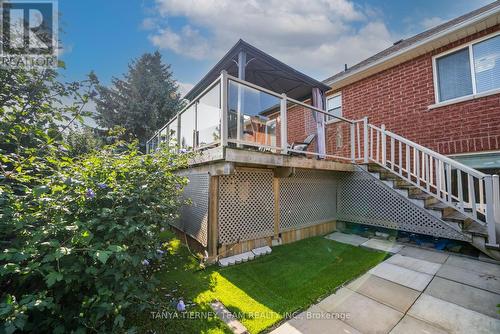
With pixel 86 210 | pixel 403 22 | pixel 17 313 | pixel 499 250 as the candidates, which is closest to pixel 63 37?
pixel 86 210

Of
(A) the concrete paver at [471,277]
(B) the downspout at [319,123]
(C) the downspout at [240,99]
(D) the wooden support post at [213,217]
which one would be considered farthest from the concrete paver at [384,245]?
(C) the downspout at [240,99]

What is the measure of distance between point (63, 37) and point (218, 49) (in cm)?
441

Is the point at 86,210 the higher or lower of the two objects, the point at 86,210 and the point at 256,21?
the lower

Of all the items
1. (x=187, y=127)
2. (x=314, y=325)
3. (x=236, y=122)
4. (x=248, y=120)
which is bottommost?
(x=314, y=325)

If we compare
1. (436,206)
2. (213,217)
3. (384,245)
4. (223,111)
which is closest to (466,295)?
(384,245)

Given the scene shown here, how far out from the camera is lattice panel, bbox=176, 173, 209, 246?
436 cm

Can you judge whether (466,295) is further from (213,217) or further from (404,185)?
(213,217)

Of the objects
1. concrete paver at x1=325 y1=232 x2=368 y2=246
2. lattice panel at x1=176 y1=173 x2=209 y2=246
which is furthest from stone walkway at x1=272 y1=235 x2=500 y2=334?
lattice panel at x1=176 y1=173 x2=209 y2=246

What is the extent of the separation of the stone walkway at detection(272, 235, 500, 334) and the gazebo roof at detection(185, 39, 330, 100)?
16.1 feet

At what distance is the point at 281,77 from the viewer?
6.04 m

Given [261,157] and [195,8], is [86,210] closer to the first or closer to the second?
[261,157]

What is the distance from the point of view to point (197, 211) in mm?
4695

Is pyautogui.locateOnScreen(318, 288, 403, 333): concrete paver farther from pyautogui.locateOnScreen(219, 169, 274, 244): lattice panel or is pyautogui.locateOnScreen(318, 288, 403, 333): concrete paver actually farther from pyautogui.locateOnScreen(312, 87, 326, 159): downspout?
pyautogui.locateOnScreen(312, 87, 326, 159): downspout

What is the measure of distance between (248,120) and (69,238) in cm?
352
